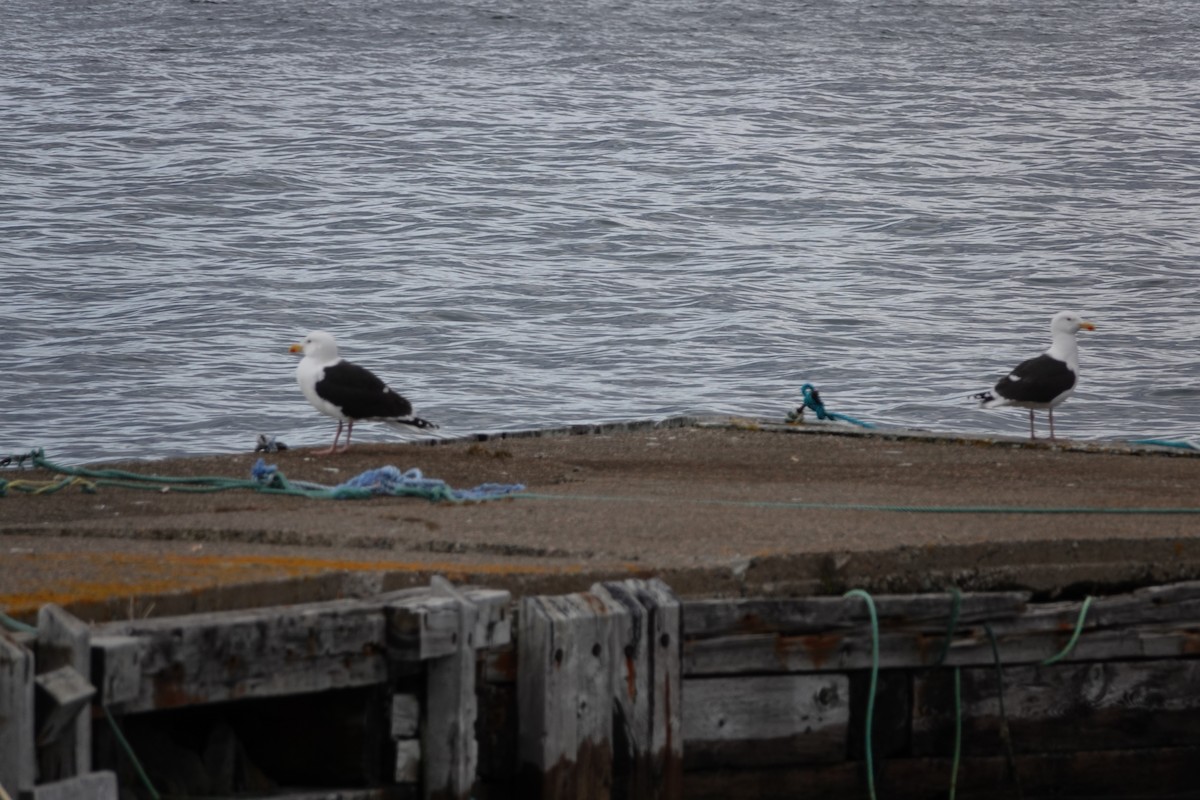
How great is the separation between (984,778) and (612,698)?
1.57 meters

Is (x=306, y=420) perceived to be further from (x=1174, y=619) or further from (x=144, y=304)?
(x=1174, y=619)

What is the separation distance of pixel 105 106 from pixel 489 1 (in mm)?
11958

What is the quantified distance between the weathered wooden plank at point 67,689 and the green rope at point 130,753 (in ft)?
0.28

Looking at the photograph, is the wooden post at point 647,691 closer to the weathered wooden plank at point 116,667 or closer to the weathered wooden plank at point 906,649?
the weathered wooden plank at point 906,649

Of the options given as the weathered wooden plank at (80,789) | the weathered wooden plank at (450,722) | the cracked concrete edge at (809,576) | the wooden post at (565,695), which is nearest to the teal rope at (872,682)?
the cracked concrete edge at (809,576)

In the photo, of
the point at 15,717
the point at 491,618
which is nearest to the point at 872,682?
the point at 491,618

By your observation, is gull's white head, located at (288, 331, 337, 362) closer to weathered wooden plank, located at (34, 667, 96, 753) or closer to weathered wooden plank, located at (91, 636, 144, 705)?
weathered wooden plank, located at (91, 636, 144, 705)

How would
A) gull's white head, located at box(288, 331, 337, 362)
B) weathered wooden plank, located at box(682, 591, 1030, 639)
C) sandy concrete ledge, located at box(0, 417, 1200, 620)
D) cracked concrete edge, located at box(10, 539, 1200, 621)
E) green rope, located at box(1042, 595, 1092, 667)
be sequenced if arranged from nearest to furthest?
cracked concrete edge, located at box(10, 539, 1200, 621) → sandy concrete ledge, located at box(0, 417, 1200, 620) → weathered wooden plank, located at box(682, 591, 1030, 639) → green rope, located at box(1042, 595, 1092, 667) → gull's white head, located at box(288, 331, 337, 362)

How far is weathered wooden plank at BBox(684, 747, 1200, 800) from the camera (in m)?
5.77

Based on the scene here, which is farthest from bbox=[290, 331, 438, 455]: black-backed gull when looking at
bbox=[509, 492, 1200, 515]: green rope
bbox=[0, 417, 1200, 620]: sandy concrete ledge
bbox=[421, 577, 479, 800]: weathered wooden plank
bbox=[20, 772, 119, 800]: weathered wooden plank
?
bbox=[20, 772, 119, 800]: weathered wooden plank

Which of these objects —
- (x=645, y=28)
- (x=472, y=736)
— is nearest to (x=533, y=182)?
(x=645, y=28)

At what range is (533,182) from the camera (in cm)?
3088

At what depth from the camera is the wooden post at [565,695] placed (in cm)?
519

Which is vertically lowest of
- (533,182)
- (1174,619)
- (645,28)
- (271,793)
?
(271,793)
